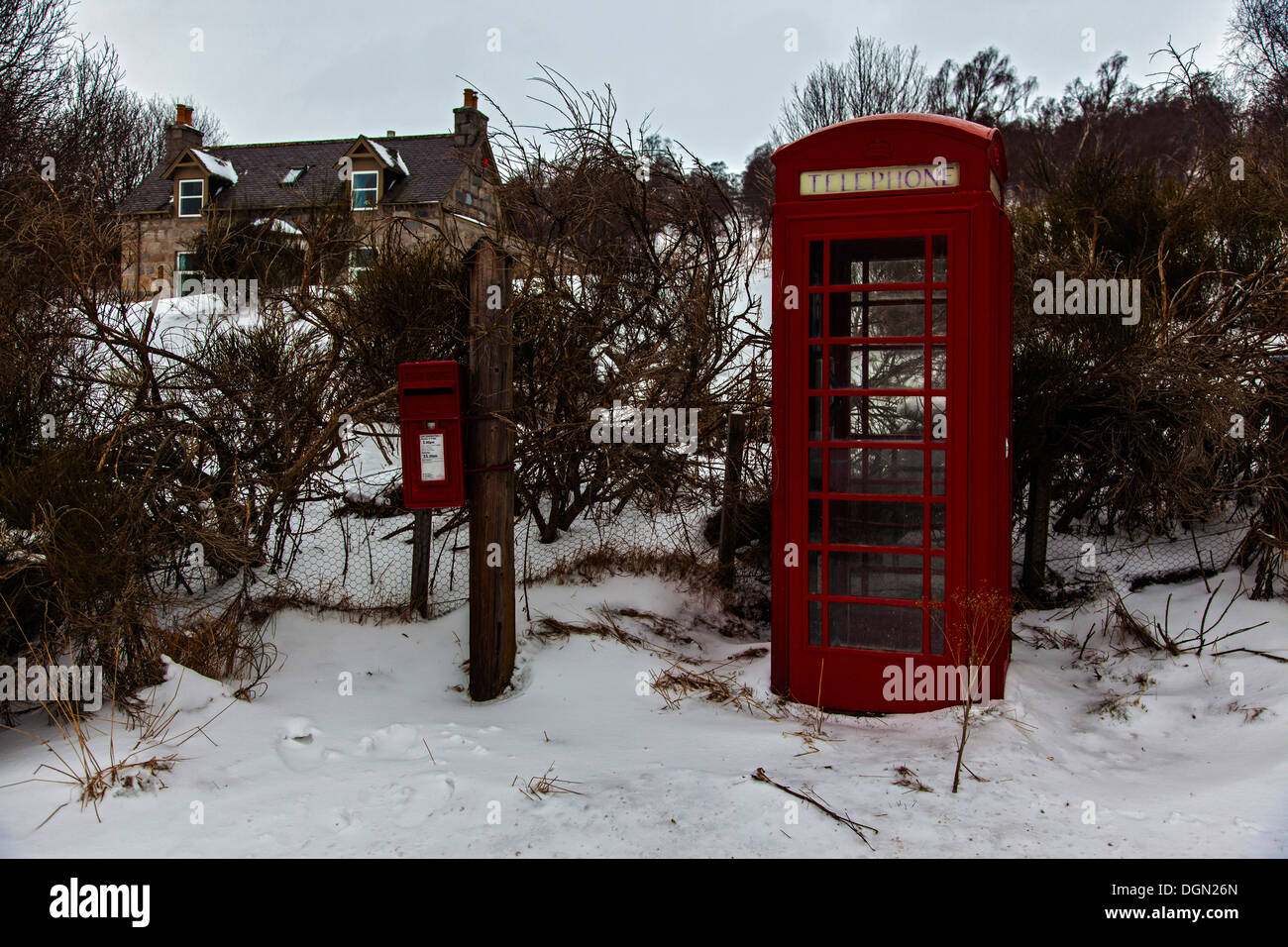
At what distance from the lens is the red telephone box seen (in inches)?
167

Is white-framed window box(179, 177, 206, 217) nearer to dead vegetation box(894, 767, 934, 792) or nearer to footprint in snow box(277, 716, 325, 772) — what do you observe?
footprint in snow box(277, 716, 325, 772)

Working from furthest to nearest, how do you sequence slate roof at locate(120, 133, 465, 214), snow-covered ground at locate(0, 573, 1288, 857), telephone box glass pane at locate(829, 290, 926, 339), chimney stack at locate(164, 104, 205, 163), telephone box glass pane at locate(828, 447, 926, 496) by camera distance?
chimney stack at locate(164, 104, 205, 163), slate roof at locate(120, 133, 465, 214), telephone box glass pane at locate(829, 290, 926, 339), telephone box glass pane at locate(828, 447, 926, 496), snow-covered ground at locate(0, 573, 1288, 857)

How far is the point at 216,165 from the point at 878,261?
23.8 m

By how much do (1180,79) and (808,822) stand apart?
6524 mm

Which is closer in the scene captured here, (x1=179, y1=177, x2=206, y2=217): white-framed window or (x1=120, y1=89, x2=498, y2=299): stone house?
(x1=120, y1=89, x2=498, y2=299): stone house

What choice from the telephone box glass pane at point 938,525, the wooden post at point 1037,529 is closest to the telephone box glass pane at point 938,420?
the telephone box glass pane at point 938,525

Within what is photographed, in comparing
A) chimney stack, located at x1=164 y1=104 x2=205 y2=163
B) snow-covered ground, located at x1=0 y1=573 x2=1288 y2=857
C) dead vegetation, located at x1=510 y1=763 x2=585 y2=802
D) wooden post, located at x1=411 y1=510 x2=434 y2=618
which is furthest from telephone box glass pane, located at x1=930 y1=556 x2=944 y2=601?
chimney stack, located at x1=164 y1=104 x2=205 y2=163

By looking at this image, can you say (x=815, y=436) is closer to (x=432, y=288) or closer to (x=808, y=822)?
(x=808, y=822)

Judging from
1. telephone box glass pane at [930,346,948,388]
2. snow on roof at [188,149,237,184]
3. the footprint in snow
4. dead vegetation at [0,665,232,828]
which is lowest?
the footprint in snow

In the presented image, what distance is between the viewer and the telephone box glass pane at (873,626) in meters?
4.46

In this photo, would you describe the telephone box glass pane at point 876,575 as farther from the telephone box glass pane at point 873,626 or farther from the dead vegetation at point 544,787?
the dead vegetation at point 544,787

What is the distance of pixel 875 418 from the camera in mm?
4621

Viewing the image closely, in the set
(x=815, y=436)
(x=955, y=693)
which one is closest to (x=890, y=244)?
(x=815, y=436)

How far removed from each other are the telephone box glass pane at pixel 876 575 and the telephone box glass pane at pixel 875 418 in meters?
0.63
